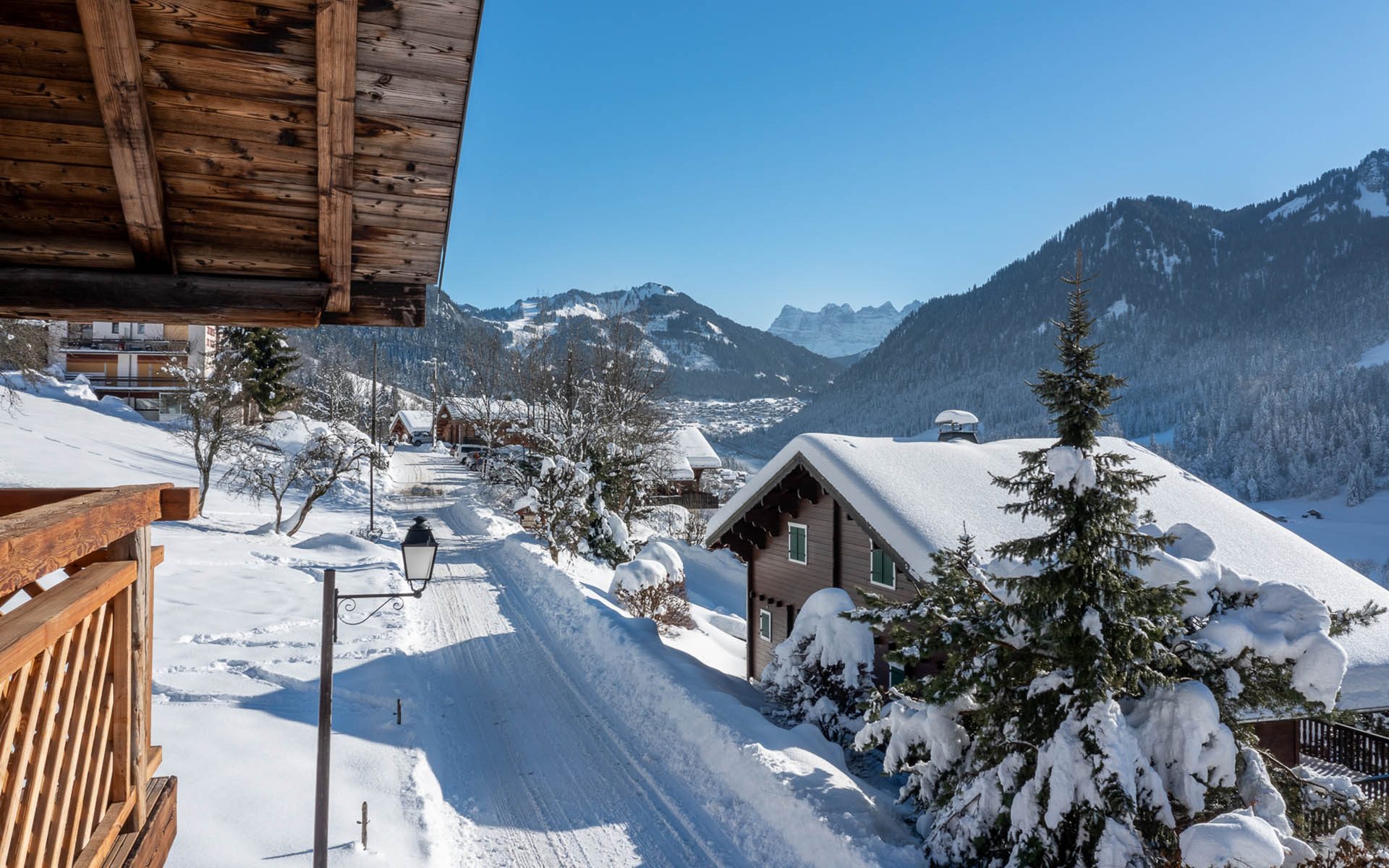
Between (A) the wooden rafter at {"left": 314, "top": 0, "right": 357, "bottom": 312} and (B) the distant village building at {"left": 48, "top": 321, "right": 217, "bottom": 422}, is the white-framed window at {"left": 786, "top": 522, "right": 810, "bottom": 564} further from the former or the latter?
(B) the distant village building at {"left": 48, "top": 321, "right": 217, "bottom": 422}

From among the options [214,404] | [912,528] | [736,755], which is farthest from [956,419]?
[214,404]

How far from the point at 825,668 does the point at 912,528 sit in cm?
289

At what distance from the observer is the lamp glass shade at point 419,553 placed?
8.43m

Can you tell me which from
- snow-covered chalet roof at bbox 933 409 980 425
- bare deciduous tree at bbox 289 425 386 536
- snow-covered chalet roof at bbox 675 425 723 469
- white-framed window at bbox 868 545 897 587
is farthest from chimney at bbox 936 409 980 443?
snow-covered chalet roof at bbox 675 425 723 469

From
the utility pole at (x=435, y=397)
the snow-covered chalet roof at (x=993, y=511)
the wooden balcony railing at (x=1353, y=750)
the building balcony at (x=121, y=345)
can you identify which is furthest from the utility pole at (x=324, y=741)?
the building balcony at (x=121, y=345)

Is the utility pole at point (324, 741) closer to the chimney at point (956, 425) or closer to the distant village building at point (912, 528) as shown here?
the distant village building at point (912, 528)

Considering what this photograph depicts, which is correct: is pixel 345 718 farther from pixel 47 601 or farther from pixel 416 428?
pixel 416 428

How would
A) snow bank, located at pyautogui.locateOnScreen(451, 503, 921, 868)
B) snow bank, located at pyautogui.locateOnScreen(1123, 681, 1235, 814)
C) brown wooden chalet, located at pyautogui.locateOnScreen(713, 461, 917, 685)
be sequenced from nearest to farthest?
snow bank, located at pyautogui.locateOnScreen(1123, 681, 1235, 814), snow bank, located at pyautogui.locateOnScreen(451, 503, 921, 868), brown wooden chalet, located at pyautogui.locateOnScreen(713, 461, 917, 685)

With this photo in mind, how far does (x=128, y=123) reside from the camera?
137 inches

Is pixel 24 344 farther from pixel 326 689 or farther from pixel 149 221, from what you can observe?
pixel 149 221

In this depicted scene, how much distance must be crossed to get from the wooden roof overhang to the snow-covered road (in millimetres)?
6649

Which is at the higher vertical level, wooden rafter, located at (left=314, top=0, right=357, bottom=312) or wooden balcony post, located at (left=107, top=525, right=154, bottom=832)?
wooden rafter, located at (left=314, top=0, right=357, bottom=312)

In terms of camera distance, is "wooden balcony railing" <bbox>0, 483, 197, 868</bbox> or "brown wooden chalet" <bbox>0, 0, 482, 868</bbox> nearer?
"wooden balcony railing" <bbox>0, 483, 197, 868</bbox>

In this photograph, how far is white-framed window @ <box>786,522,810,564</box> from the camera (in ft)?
56.9
